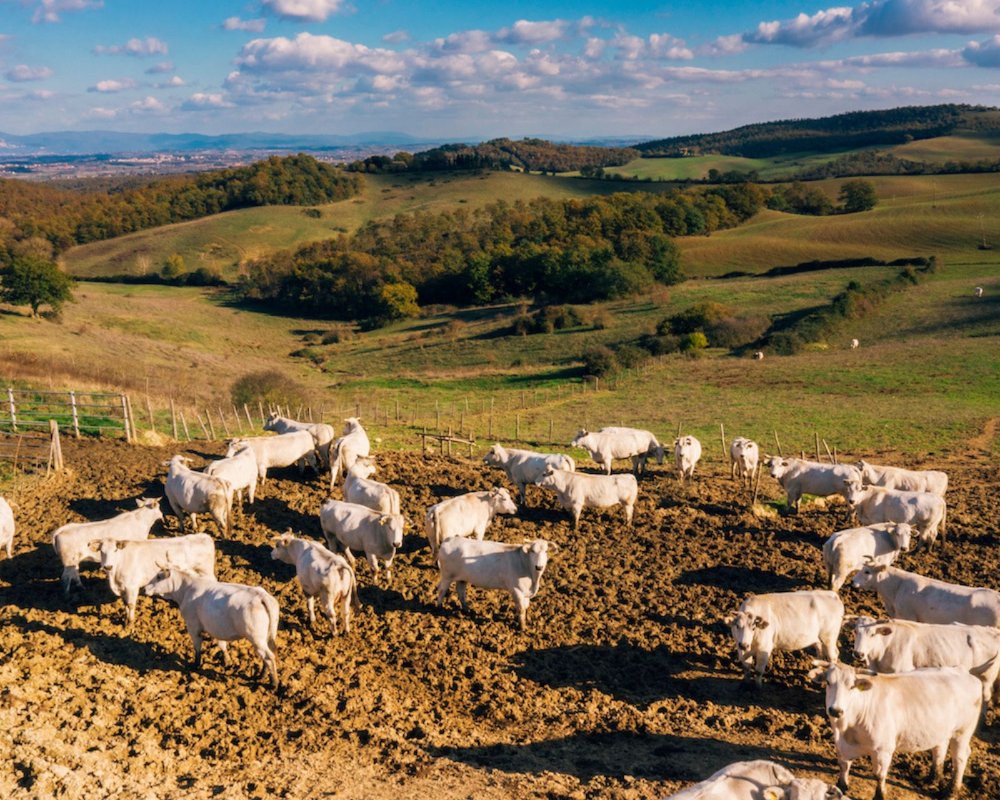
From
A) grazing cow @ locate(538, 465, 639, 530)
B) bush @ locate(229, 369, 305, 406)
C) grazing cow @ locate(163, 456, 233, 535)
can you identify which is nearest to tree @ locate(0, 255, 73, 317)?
bush @ locate(229, 369, 305, 406)

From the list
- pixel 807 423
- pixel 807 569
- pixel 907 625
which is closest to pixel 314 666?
pixel 907 625

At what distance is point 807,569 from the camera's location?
50.1ft

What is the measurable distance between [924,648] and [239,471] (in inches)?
518

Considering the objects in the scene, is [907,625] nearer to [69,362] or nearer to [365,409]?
[365,409]

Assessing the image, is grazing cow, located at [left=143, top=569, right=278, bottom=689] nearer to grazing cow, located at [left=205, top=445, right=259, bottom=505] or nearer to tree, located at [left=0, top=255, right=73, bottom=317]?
grazing cow, located at [left=205, top=445, right=259, bottom=505]

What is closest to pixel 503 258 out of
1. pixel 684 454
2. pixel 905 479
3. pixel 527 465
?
pixel 684 454

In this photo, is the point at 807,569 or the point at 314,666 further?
the point at 807,569

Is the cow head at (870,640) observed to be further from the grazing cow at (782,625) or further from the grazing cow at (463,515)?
the grazing cow at (463,515)

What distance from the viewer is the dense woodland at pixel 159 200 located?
11038cm

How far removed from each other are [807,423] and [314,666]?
25.5 metres

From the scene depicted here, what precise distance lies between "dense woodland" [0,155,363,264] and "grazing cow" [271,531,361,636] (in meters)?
106

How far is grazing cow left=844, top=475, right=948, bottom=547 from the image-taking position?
16.0 m

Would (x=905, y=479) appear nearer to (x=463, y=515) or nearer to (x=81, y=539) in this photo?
(x=463, y=515)

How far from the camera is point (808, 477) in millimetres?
18500
